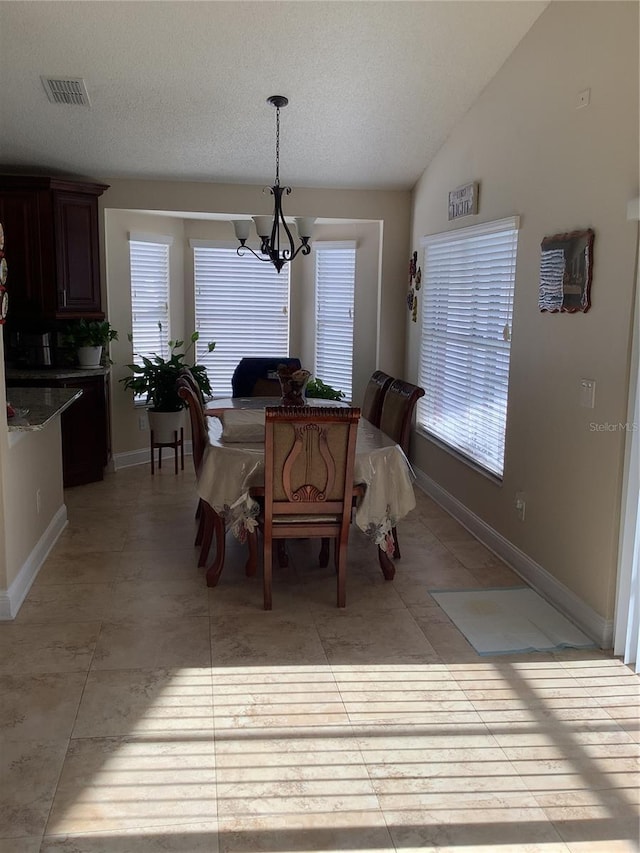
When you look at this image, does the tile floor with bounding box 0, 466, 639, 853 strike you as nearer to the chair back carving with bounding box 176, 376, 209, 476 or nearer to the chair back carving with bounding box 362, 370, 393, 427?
the chair back carving with bounding box 176, 376, 209, 476

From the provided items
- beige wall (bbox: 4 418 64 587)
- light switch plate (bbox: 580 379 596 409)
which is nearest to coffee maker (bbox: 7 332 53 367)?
beige wall (bbox: 4 418 64 587)

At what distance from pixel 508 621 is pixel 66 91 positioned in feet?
13.1

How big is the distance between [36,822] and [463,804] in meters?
1.29

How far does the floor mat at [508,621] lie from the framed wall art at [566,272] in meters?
1.51

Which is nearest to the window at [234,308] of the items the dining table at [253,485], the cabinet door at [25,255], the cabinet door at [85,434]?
the cabinet door at [85,434]

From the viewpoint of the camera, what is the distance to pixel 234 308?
7148 millimetres

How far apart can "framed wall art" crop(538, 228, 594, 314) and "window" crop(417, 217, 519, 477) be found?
0.48m

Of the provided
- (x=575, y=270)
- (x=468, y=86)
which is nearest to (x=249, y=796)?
(x=575, y=270)

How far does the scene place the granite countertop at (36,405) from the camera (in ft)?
12.0

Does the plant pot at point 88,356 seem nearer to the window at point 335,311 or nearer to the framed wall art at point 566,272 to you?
the window at point 335,311

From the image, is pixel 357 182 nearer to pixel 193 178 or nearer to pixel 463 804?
pixel 193 178

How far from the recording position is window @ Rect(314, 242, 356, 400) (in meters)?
6.89

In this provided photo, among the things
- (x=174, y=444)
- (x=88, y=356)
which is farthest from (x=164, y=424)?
(x=88, y=356)

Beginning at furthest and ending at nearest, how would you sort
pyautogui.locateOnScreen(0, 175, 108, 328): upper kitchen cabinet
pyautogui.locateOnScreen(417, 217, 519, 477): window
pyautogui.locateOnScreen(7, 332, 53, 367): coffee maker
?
pyautogui.locateOnScreen(7, 332, 53, 367): coffee maker, pyautogui.locateOnScreen(0, 175, 108, 328): upper kitchen cabinet, pyautogui.locateOnScreen(417, 217, 519, 477): window
